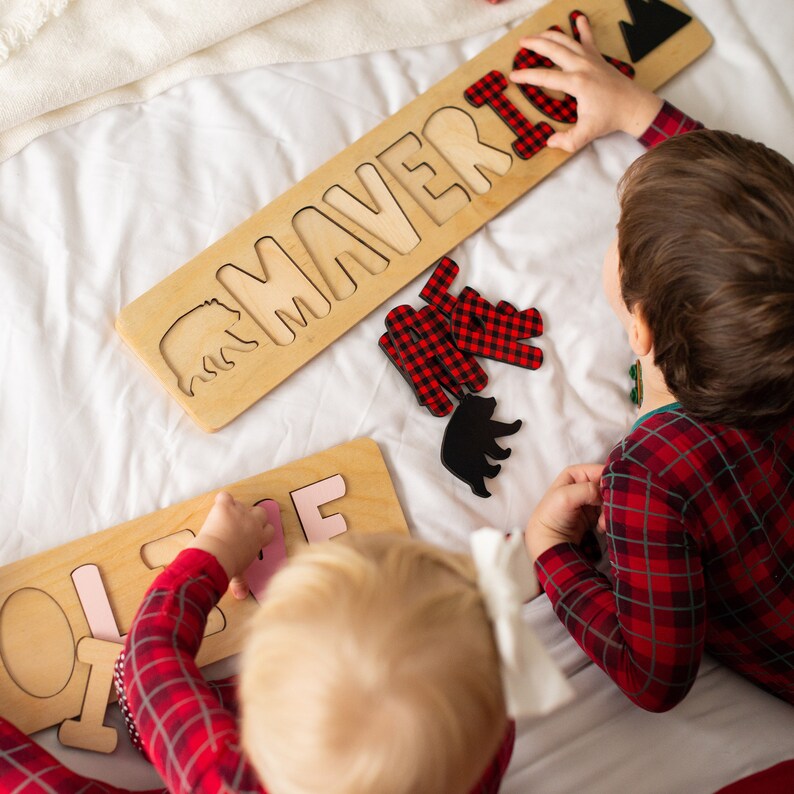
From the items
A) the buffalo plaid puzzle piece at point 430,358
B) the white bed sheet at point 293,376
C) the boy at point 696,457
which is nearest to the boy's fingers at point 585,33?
the white bed sheet at point 293,376

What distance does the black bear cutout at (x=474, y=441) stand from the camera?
786 mm

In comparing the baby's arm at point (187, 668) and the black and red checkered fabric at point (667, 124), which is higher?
the black and red checkered fabric at point (667, 124)

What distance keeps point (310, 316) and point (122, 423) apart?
0.70 ft

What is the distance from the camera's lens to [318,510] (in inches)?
29.4

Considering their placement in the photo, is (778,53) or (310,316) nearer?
(310,316)

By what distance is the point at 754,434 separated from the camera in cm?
69

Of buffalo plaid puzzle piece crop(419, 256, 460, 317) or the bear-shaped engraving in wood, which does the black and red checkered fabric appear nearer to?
buffalo plaid puzzle piece crop(419, 256, 460, 317)

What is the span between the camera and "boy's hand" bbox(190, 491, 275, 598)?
0.68 metres

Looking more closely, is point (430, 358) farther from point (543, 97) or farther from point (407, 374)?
point (543, 97)

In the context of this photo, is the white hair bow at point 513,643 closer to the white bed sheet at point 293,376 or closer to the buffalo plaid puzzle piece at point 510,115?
the white bed sheet at point 293,376

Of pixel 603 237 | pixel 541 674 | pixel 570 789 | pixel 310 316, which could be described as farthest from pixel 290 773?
pixel 603 237

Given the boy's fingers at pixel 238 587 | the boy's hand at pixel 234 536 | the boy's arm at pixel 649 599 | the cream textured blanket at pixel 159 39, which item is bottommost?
the boy's arm at pixel 649 599

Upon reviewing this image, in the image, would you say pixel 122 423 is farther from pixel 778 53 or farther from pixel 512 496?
pixel 778 53

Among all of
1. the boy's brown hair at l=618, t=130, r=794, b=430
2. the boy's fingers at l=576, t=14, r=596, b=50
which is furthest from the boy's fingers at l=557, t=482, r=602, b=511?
the boy's fingers at l=576, t=14, r=596, b=50
